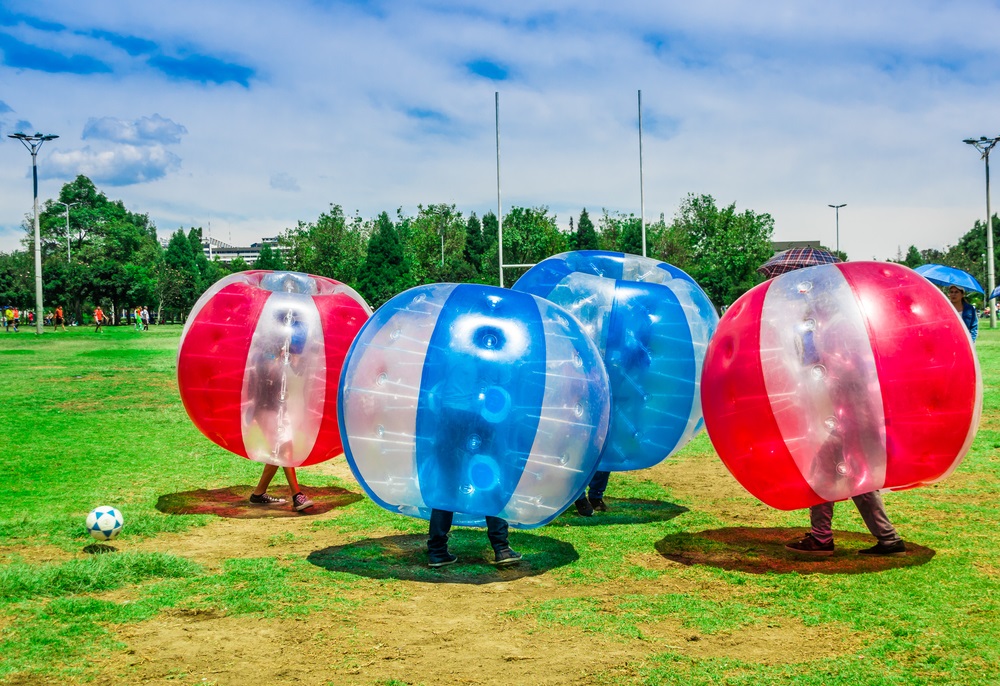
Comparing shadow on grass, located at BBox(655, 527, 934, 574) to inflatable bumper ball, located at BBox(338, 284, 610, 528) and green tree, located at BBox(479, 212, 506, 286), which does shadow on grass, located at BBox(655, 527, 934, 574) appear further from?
green tree, located at BBox(479, 212, 506, 286)

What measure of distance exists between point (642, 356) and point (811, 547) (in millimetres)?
2110

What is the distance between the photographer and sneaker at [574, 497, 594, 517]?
8.41m

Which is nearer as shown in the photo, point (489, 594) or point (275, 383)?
point (489, 594)

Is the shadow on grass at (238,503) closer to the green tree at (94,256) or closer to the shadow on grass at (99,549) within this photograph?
the shadow on grass at (99,549)

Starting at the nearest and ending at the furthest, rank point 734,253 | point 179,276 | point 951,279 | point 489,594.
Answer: point 489,594 → point 951,279 → point 734,253 → point 179,276

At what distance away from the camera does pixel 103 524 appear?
7117mm

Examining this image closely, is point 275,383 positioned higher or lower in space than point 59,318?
lower

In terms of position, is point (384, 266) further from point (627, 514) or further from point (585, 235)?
point (627, 514)

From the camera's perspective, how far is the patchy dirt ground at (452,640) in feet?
15.2

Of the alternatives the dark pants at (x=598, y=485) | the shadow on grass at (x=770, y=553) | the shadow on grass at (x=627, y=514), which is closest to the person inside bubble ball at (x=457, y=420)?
the shadow on grass at (x=770, y=553)

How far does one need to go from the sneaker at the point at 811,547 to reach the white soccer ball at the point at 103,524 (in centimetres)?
543

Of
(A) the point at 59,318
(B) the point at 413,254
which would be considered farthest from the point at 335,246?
(A) the point at 59,318

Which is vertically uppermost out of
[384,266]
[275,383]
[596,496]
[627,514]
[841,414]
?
[384,266]

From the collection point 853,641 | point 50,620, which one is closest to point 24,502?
point 50,620
